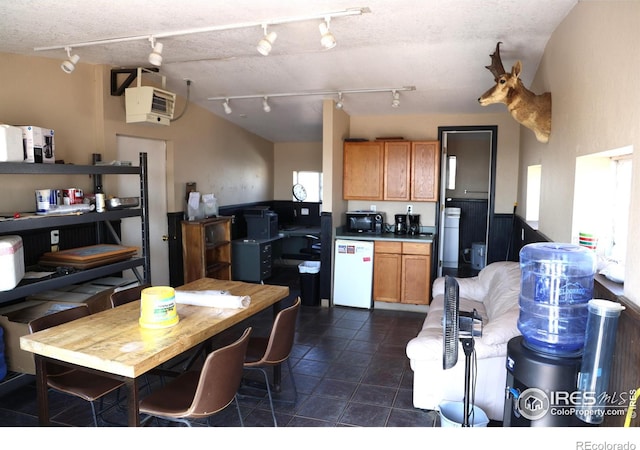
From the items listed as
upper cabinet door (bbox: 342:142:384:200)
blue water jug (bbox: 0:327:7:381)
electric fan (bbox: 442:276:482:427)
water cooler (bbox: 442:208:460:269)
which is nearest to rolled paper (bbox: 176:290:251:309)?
electric fan (bbox: 442:276:482:427)

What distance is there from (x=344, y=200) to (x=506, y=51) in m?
2.86

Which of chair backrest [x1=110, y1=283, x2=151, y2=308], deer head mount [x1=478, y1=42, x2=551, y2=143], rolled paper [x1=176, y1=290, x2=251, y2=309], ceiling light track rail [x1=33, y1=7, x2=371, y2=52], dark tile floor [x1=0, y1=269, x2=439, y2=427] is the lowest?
dark tile floor [x1=0, y1=269, x2=439, y2=427]

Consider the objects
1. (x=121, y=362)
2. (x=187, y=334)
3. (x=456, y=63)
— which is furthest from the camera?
(x=456, y=63)

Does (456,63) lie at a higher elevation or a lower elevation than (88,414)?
higher

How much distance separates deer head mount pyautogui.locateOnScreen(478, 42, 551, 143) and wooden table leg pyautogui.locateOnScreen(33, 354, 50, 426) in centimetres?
339

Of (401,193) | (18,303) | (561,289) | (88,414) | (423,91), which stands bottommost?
(88,414)

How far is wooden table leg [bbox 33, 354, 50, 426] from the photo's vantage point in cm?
240

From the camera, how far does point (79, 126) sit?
14.3 feet

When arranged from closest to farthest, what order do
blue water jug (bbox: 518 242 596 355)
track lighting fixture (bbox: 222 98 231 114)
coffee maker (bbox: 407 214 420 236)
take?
blue water jug (bbox: 518 242 596 355) < track lighting fixture (bbox: 222 98 231 114) < coffee maker (bbox: 407 214 420 236)

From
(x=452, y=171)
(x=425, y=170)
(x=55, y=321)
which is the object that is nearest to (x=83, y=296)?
(x=55, y=321)

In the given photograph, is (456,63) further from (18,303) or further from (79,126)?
(18,303)

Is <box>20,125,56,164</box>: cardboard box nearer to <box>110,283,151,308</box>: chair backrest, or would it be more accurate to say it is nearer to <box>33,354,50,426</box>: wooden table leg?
<box>110,283,151,308</box>: chair backrest
